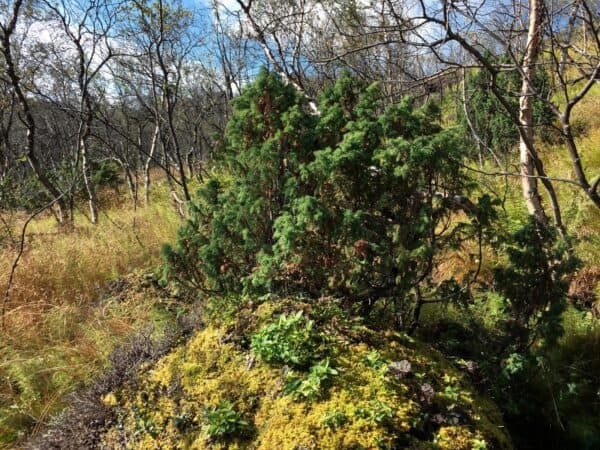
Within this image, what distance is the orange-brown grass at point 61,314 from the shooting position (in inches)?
123

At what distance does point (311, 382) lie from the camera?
6.52ft

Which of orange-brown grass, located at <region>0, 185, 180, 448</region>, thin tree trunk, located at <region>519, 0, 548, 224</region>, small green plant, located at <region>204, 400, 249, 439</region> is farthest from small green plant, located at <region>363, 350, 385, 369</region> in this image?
orange-brown grass, located at <region>0, 185, 180, 448</region>

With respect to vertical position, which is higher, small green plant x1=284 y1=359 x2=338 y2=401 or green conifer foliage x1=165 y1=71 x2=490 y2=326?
green conifer foliage x1=165 y1=71 x2=490 y2=326

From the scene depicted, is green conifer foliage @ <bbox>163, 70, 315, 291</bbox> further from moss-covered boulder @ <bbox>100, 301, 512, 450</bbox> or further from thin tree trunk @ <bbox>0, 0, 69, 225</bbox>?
thin tree trunk @ <bbox>0, 0, 69, 225</bbox>

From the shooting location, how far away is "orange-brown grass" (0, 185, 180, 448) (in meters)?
3.12

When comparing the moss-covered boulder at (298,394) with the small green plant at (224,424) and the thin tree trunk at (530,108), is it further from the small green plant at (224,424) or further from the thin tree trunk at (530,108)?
the thin tree trunk at (530,108)

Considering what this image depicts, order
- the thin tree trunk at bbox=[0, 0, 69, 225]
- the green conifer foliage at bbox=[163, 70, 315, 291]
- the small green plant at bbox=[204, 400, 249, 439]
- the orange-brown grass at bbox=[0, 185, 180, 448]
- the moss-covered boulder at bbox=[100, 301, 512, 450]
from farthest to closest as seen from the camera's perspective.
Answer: the thin tree trunk at bbox=[0, 0, 69, 225]
the orange-brown grass at bbox=[0, 185, 180, 448]
the green conifer foliage at bbox=[163, 70, 315, 291]
the small green plant at bbox=[204, 400, 249, 439]
the moss-covered boulder at bbox=[100, 301, 512, 450]

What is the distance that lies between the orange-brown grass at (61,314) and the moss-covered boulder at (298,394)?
118 cm

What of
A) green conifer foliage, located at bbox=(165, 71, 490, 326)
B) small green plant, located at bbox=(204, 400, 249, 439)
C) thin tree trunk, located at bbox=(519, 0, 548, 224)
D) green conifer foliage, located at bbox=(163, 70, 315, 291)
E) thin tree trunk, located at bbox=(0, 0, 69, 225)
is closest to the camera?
small green plant, located at bbox=(204, 400, 249, 439)

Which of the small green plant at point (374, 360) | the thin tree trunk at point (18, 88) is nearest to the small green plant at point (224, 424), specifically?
the small green plant at point (374, 360)

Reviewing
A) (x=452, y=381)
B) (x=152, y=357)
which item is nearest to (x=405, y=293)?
(x=452, y=381)

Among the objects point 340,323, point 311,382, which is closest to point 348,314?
point 340,323

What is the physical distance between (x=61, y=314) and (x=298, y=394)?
315 cm

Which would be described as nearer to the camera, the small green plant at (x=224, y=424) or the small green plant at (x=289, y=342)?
the small green plant at (x=224, y=424)
